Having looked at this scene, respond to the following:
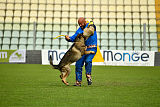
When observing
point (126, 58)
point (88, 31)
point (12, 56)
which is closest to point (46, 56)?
point (12, 56)

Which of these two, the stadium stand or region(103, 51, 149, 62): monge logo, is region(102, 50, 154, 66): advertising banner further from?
the stadium stand

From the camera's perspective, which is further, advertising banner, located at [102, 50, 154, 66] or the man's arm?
advertising banner, located at [102, 50, 154, 66]

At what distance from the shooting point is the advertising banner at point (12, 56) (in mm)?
20766

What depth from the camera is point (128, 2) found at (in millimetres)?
27297

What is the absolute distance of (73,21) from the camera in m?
26.2

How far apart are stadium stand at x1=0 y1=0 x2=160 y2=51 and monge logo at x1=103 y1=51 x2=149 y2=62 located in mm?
4725

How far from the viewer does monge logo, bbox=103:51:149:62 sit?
20234 mm

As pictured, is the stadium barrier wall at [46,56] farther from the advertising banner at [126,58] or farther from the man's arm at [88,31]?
the man's arm at [88,31]

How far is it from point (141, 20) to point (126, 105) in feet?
72.8

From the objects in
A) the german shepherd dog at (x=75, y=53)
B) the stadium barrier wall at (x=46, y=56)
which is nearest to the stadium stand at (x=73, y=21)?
the stadium barrier wall at (x=46, y=56)

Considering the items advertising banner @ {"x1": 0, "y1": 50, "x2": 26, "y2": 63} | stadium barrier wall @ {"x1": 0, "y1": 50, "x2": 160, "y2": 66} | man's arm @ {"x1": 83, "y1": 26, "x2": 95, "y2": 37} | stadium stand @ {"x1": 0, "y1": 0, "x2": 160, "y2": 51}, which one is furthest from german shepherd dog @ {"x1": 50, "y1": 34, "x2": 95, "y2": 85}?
stadium stand @ {"x1": 0, "y1": 0, "x2": 160, "y2": 51}

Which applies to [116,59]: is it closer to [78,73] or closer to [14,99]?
[78,73]

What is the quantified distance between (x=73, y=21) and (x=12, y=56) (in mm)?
6964

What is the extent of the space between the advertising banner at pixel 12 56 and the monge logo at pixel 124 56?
16.6ft
